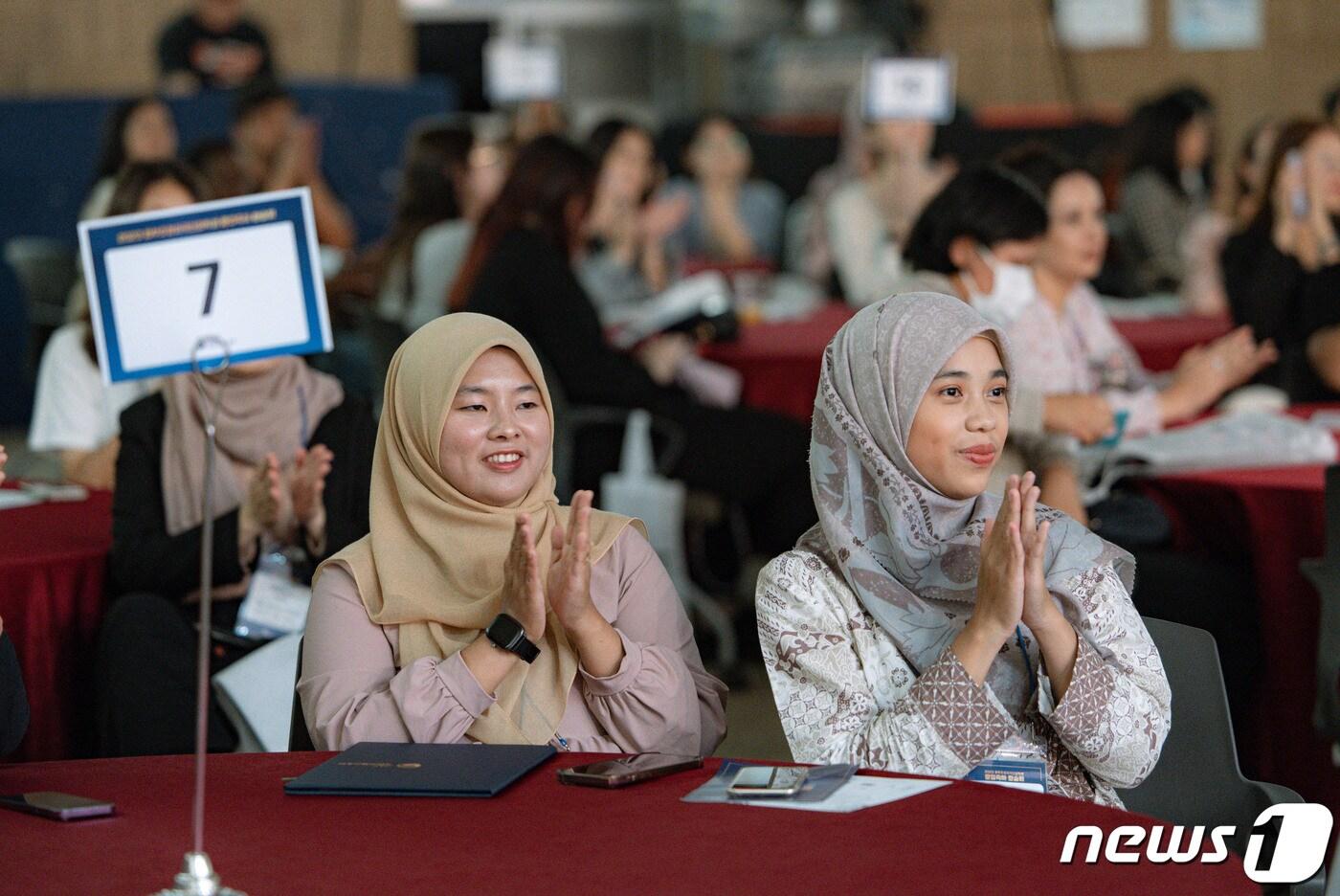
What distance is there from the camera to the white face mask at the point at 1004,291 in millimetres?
3863

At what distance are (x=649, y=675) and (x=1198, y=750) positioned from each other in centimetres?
65

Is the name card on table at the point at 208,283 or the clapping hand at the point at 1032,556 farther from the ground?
the name card on table at the point at 208,283

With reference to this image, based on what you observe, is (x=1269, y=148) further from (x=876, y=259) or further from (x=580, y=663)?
(x=580, y=663)

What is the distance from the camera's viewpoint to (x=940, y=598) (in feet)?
7.29

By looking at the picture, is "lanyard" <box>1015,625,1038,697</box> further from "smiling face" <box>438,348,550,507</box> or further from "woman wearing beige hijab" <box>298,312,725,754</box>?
"smiling face" <box>438,348,550,507</box>

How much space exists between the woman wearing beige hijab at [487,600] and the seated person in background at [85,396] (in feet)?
5.43

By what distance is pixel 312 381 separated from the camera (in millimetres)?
3416

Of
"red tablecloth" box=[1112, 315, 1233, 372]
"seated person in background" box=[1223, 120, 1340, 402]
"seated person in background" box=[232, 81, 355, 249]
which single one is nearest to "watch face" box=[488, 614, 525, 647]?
"seated person in background" box=[1223, 120, 1340, 402]

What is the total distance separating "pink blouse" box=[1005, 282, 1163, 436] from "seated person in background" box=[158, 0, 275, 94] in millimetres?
6013

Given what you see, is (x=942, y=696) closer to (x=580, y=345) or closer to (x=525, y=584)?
(x=525, y=584)

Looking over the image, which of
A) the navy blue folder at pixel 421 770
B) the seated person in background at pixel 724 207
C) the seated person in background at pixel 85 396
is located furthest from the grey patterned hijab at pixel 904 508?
the seated person in background at pixel 724 207

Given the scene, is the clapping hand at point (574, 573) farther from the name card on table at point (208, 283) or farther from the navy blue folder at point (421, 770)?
the name card on table at point (208, 283)

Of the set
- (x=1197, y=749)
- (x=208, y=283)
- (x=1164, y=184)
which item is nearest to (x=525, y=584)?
(x=1197, y=749)

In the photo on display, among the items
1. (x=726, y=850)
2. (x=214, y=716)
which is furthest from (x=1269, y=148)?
(x=726, y=850)
